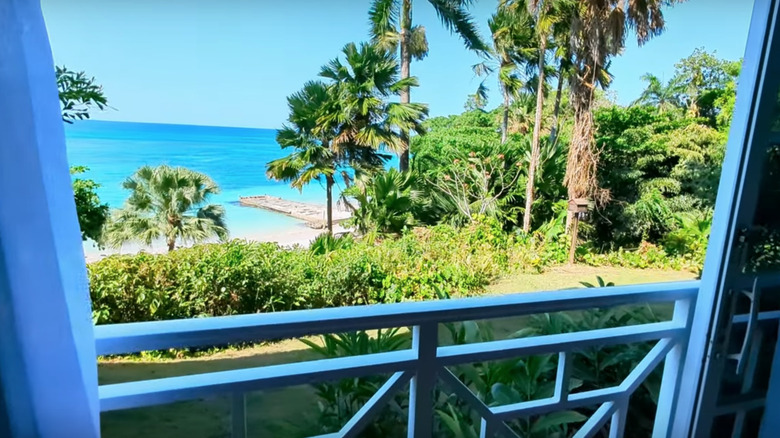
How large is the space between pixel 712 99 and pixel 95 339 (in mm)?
8325

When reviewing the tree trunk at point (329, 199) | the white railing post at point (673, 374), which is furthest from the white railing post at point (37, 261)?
the tree trunk at point (329, 199)

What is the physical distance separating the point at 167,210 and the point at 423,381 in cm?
563

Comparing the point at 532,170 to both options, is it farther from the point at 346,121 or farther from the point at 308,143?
the point at 308,143

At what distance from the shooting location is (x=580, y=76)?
7.28 m

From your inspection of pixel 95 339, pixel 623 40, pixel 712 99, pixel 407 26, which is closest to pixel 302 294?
pixel 95 339

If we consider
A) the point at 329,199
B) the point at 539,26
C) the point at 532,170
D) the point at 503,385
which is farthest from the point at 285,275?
the point at 539,26

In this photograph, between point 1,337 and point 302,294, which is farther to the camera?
point 302,294

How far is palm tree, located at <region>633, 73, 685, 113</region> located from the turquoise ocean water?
5.77 m

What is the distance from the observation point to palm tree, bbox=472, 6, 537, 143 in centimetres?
809

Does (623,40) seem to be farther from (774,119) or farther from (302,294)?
(774,119)

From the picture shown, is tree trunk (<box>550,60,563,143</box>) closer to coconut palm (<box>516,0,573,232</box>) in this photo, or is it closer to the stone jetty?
coconut palm (<box>516,0,573,232</box>)

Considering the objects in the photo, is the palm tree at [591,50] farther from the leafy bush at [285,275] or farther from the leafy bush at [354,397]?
the leafy bush at [354,397]

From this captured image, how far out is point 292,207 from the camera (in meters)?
8.12

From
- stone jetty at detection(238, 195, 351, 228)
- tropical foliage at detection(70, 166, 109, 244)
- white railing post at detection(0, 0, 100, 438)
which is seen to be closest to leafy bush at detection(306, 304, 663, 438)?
white railing post at detection(0, 0, 100, 438)
